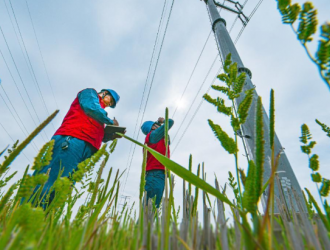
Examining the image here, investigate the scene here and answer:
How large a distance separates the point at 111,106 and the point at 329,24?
2.18 meters

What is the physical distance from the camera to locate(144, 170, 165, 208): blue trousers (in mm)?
2232

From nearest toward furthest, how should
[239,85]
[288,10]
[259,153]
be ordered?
[259,153] → [288,10] → [239,85]

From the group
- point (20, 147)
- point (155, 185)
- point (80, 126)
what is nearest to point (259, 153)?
point (20, 147)

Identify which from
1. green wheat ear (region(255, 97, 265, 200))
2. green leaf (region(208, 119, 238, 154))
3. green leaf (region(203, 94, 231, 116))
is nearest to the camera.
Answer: green wheat ear (region(255, 97, 265, 200))

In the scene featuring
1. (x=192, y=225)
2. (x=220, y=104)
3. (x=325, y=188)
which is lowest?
(x=192, y=225)

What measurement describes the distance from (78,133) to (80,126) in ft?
0.25

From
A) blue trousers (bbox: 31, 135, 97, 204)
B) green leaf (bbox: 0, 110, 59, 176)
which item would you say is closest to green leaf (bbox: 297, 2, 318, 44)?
green leaf (bbox: 0, 110, 59, 176)

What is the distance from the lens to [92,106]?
1.65 meters

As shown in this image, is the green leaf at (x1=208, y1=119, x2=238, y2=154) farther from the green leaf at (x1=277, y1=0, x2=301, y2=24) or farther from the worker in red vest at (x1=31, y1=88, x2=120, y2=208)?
the worker in red vest at (x1=31, y1=88, x2=120, y2=208)

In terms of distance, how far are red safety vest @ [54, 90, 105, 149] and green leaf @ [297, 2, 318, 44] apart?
61.9 inches

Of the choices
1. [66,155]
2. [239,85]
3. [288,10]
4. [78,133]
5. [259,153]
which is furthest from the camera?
[78,133]

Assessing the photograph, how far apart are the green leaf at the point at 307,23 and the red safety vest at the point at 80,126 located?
157 centimetres

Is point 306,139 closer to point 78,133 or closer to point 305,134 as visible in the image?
point 305,134

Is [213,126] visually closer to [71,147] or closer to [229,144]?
[229,144]
